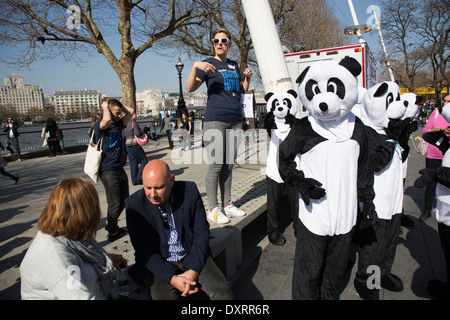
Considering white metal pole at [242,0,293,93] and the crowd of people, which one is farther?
white metal pole at [242,0,293,93]

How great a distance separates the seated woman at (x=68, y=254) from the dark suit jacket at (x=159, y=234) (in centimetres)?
30

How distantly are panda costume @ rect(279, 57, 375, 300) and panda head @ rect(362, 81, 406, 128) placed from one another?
2.07ft

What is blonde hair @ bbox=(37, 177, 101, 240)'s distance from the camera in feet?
5.21

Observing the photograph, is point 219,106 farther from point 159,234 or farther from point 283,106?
point 159,234

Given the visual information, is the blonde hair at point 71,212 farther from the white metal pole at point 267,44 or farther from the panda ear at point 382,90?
the white metal pole at point 267,44

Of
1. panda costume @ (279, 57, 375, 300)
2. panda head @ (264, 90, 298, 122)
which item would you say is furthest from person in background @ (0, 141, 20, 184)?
panda costume @ (279, 57, 375, 300)

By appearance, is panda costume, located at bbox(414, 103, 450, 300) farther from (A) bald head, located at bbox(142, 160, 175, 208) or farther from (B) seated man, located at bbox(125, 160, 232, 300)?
(A) bald head, located at bbox(142, 160, 175, 208)

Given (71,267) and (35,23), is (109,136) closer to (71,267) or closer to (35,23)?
(71,267)

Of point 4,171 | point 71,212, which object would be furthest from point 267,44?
point 4,171

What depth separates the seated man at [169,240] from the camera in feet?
6.73

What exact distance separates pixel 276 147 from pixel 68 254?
2426 mm

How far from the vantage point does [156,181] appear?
2.03m

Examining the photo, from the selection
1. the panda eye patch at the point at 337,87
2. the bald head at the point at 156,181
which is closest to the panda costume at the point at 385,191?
the panda eye patch at the point at 337,87

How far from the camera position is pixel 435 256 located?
328 centimetres
